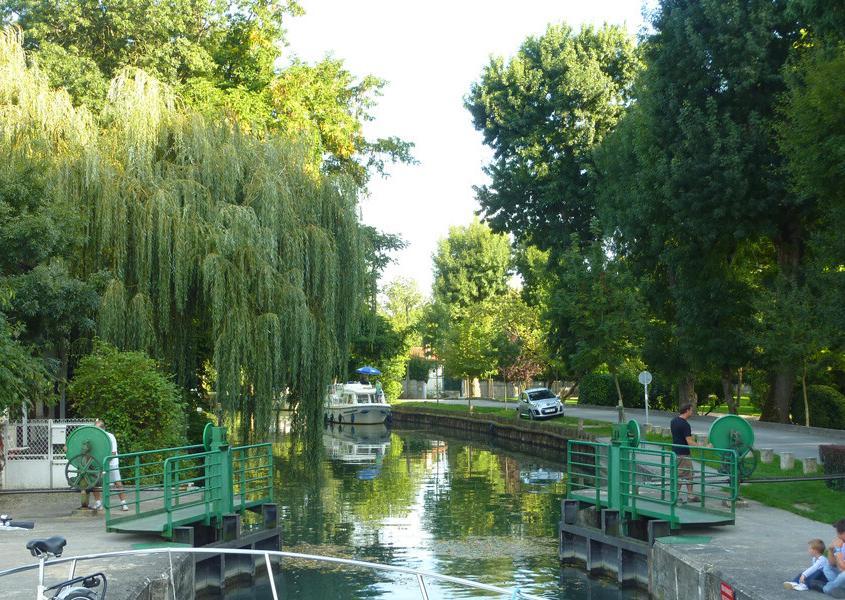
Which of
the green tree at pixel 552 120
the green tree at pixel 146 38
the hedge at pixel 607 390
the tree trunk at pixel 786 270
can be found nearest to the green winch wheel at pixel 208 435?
the green tree at pixel 146 38

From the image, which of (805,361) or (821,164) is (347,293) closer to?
(821,164)

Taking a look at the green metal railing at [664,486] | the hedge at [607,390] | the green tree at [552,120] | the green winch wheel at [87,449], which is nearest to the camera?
the green metal railing at [664,486]

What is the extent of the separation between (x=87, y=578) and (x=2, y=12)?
2903 centimetres

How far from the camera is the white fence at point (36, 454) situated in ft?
69.8

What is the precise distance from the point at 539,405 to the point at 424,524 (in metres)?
28.4

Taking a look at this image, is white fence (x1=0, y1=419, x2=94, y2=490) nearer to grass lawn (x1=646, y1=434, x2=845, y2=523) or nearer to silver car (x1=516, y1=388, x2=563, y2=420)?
grass lawn (x1=646, y1=434, x2=845, y2=523)

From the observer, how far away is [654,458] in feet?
94.0

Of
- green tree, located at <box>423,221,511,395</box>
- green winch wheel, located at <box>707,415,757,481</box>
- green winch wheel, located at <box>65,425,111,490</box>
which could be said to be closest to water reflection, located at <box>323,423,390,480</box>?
green winch wheel, located at <box>65,425,111,490</box>

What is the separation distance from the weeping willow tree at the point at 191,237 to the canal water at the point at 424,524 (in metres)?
2.82

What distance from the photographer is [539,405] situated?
51.5 m

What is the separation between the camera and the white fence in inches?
838

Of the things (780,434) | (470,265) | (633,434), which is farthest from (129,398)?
(470,265)

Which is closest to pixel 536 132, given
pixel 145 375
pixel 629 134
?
pixel 629 134

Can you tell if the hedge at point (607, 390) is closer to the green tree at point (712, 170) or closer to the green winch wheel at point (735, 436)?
the green tree at point (712, 170)
